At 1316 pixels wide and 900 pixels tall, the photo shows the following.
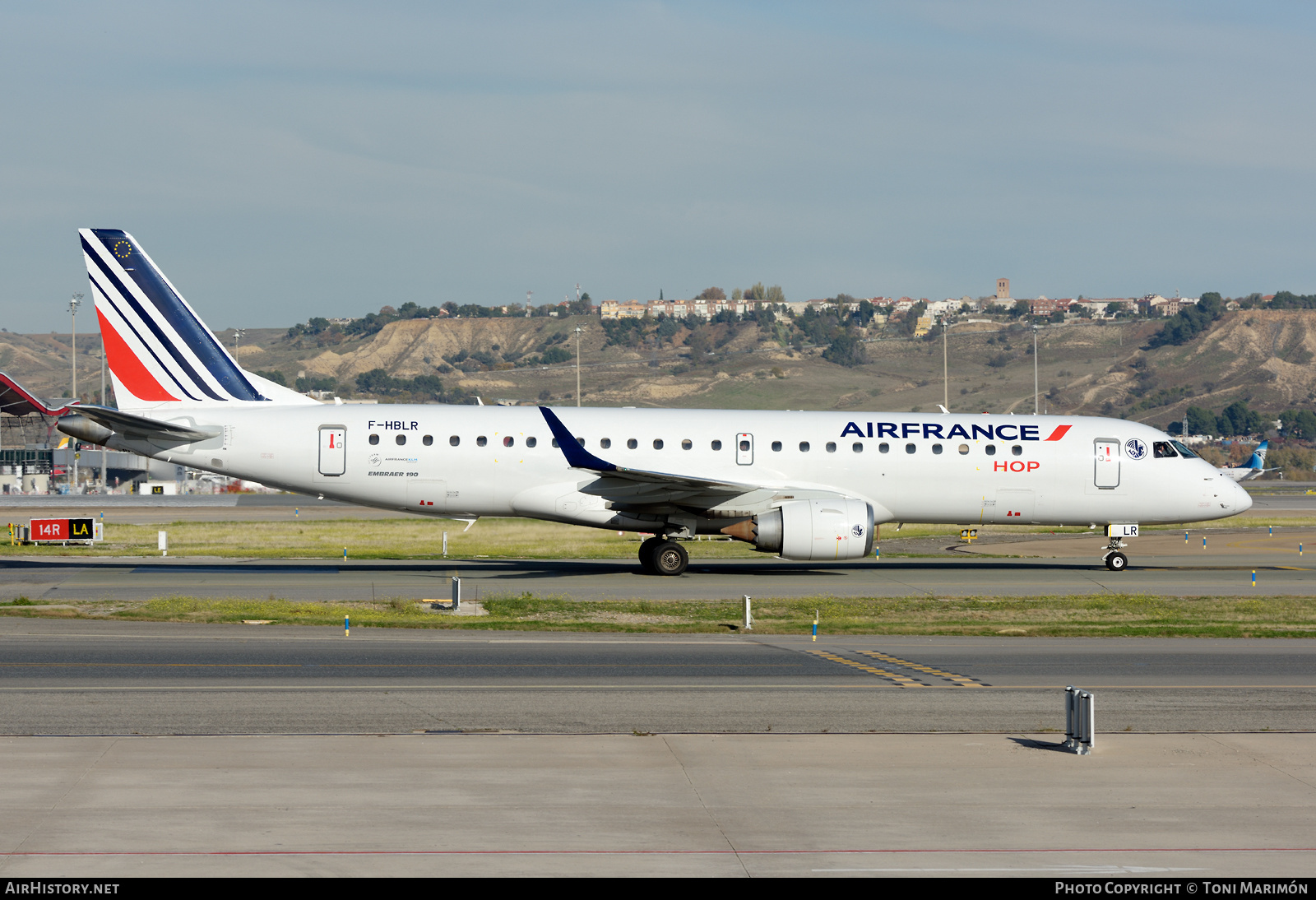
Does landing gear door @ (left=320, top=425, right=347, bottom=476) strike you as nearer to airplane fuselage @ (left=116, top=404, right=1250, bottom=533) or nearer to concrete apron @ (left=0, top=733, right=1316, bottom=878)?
airplane fuselage @ (left=116, top=404, right=1250, bottom=533)

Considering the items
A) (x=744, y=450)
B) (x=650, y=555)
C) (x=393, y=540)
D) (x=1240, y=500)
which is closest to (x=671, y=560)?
(x=650, y=555)

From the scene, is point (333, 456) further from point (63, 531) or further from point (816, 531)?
point (63, 531)

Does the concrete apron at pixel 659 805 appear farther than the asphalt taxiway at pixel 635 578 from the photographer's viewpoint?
No

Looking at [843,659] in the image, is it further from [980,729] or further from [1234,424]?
[1234,424]

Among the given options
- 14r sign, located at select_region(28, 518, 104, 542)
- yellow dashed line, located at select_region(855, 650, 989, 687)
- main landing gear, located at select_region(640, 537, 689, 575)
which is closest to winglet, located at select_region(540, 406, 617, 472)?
main landing gear, located at select_region(640, 537, 689, 575)

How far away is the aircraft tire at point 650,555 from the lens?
31.3 meters

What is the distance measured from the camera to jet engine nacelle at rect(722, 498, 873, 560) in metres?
29.1

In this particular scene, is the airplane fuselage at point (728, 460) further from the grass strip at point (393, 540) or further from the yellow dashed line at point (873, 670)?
the yellow dashed line at point (873, 670)

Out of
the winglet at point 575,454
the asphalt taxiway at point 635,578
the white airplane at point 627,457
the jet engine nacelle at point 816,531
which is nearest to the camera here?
the asphalt taxiway at point 635,578

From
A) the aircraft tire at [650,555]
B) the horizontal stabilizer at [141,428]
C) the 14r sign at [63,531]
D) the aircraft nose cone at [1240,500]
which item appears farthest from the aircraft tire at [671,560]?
the 14r sign at [63,531]

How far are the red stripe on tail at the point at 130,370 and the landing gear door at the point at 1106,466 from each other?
79.5 feet

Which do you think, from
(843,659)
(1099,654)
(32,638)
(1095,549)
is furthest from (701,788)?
(1095,549)

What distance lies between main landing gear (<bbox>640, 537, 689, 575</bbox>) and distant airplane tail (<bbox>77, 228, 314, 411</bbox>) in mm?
11460

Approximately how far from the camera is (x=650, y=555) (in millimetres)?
31375
